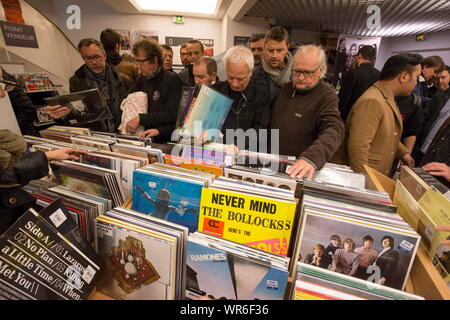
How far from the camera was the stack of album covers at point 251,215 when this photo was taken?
839 mm

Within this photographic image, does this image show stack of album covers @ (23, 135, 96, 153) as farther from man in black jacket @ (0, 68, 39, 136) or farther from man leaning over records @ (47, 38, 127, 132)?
man in black jacket @ (0, 68, 39, 136)

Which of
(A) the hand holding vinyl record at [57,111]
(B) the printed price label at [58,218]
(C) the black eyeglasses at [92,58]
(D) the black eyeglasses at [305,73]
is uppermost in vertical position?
(C) the black eyeglasses at [92,58]

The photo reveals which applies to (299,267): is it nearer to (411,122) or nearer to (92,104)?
(92,104)

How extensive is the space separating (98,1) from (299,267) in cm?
805

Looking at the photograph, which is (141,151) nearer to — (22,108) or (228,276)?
(228,276)

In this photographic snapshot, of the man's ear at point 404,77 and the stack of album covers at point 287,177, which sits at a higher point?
the man's ear at point 404,77

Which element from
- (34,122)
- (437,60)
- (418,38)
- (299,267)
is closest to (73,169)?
(299,267)

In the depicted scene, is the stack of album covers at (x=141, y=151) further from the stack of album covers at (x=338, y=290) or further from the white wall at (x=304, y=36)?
the white wall at (x=304, y=36)

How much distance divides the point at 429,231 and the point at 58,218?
1.23m

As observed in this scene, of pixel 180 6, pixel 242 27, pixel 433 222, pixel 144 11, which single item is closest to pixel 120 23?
pixel 144 11

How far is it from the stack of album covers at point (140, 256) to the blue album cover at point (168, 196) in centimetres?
13

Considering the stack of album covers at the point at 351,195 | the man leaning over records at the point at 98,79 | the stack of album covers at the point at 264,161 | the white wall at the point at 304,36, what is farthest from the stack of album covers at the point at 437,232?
the white wall at the point at 304,36

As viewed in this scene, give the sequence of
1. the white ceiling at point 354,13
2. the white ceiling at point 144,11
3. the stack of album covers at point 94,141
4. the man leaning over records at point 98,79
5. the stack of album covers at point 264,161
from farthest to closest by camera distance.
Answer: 1. the white ceiling at point 144,11
2. the white ceiling at point 354,13
3. the man leaning over records at point 98,79
4. the stack of album covers at point 94,141
5. the stack of album covers at point 264,161
